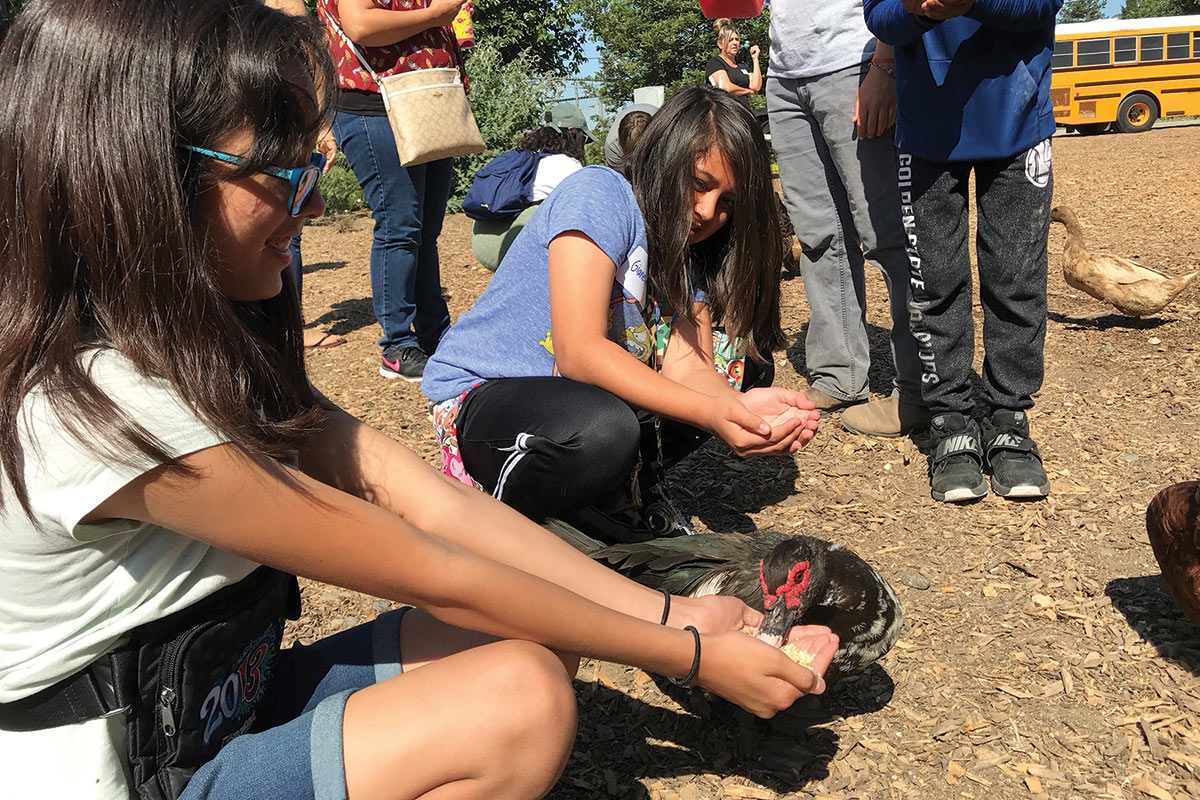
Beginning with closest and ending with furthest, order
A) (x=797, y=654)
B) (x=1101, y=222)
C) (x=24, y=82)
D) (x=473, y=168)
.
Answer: (x=24, y=82)
(x=797, y=654)
(x=1101, y=222)
(x=473, y=168)

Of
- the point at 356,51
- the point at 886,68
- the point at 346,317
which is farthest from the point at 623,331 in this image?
the point at 346,317

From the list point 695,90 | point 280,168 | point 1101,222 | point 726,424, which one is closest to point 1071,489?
point 726,424

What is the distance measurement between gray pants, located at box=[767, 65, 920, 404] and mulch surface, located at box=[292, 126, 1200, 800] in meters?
0.32

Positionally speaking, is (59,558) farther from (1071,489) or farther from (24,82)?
(1071,489)

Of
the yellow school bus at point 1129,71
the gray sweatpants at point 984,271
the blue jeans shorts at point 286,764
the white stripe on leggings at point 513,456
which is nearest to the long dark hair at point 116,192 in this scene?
the blue jeans shorts at point 286,764

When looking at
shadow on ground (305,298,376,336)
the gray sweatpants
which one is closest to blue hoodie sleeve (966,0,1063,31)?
the gray sweatpants

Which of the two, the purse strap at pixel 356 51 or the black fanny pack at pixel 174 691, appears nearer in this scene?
the black fanny pack at pixel 174 691

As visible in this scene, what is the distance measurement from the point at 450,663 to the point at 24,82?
1029 mm

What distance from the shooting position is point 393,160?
182 inches

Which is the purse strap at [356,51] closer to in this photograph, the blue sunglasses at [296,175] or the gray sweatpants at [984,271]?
the gray sweatpants at [984,271]

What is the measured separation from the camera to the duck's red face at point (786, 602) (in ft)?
6.98

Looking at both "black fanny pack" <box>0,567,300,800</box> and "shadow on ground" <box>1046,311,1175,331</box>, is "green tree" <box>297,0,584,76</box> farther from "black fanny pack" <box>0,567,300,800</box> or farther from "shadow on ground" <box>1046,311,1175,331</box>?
"black fanny pack" <box>0,567,300,800</box>

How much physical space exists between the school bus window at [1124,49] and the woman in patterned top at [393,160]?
2121cm

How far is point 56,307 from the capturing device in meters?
1.28
